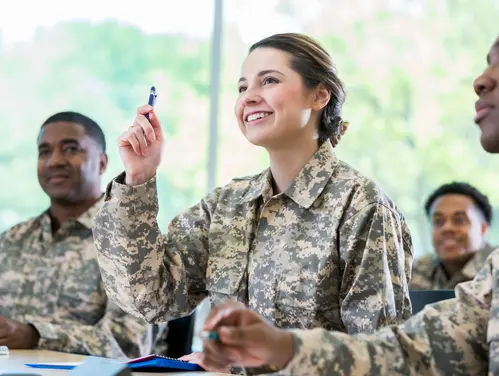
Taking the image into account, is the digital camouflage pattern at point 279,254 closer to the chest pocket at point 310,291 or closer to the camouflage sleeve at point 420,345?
the chest pocket at point 310,291

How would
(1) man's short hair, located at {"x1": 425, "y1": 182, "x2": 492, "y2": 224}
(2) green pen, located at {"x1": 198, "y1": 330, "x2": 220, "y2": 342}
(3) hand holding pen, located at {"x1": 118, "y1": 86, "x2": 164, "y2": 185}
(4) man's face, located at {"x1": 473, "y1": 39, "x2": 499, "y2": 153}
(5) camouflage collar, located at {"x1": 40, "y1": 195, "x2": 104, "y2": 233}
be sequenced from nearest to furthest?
1. (2) green pen, located at {"x1": 198, "y1": 330, "x2": 220, "y2": 342}
2. (4) man's face, located at {"x1": 473, "y1": 39, "x2": 499, "y2": 153}
3. (3) hand holding pen, located at {"x1": 118, "y1": 86, "x2": 164, "y2": 185}
4. (5) camouflage collar, located at {"x1": 40, "y1": 195, "x2": 104, "y2": 233}
5. (1) man's short hair, located at {"x1": 425, "y1": 182, "x2": 492, "y2": 224}

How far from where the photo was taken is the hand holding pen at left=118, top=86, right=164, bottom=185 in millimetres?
2025

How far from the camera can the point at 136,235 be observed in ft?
6.68

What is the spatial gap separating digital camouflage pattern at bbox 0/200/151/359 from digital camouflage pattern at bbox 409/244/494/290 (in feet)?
6.00

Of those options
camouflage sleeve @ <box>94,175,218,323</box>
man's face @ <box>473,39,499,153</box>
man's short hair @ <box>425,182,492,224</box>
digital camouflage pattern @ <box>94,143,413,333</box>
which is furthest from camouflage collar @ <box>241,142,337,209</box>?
man's short hair @ <box>425,182,492,224</box>

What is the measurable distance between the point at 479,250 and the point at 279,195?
215cm

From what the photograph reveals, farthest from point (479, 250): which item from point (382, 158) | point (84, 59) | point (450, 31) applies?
point (84, 59)

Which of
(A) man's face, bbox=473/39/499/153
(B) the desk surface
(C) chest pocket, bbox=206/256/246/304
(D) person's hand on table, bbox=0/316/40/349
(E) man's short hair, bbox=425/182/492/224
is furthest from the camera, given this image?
(E) man's short hair, bbox=425/182/492/224

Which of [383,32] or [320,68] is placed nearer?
[320,68]

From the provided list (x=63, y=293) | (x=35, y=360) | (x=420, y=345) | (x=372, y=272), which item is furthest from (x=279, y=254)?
(x=63, y=293)

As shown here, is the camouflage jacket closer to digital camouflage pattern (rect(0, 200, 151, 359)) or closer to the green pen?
the green pen

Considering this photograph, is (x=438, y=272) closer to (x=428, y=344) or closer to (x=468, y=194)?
(x=468, y=194)

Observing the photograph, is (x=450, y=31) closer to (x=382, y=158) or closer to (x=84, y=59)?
(x=382, y=158)

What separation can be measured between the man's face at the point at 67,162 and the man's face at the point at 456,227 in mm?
1855
